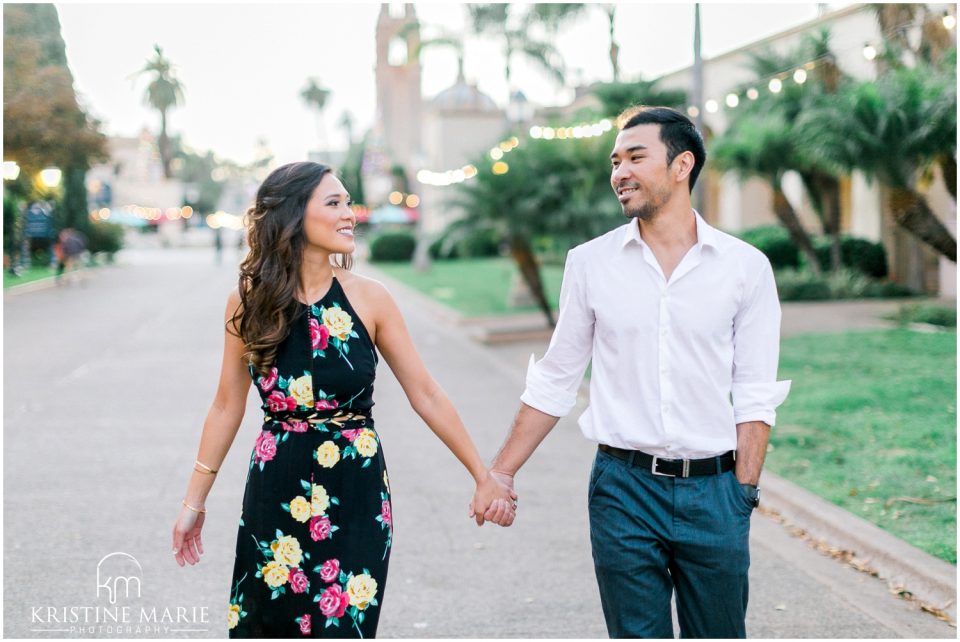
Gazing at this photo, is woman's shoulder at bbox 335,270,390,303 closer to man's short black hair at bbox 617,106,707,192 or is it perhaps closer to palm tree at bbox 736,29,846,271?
man's short black hair at bbox 617,106,707,192

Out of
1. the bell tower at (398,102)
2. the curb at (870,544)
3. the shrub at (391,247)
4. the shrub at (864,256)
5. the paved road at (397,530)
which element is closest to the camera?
the paved road at (397,530)

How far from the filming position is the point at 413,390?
140 inches

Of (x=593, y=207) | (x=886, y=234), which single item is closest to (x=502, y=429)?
(x=593, y=207)

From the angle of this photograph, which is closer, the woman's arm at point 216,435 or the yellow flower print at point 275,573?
the yellow flower print at point 275,573

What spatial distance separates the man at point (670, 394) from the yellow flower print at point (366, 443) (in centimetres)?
65

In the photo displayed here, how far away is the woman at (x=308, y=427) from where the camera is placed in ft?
10.7

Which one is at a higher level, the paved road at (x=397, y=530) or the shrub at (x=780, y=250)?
the shrub at (x=780, y=250)

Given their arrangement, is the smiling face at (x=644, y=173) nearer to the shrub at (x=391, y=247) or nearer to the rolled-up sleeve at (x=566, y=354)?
the rolled-up sleeve at (x=566, y=354)

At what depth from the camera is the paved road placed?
5.12 meters

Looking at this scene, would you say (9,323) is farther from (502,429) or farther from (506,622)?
(506,622)

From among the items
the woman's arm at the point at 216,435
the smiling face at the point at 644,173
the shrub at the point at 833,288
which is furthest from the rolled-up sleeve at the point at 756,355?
the shrub at the point at 833,288

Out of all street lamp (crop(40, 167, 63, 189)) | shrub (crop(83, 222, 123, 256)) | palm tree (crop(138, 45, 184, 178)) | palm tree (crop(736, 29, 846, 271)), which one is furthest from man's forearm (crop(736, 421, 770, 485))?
palm tree (crop(138, 45, 184, 178))

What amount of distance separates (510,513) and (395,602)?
6.43 ft

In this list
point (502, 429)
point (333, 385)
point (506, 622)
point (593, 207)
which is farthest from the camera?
point (593, 207)
